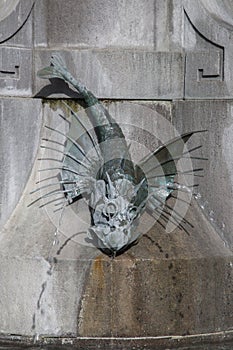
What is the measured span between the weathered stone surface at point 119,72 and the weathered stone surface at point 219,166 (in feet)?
1.33

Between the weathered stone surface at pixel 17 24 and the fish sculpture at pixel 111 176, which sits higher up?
the weathered stone surface at pixel 17 24

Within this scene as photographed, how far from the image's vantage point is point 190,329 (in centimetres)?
862

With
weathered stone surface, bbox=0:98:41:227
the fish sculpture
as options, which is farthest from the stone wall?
the fish sculpture

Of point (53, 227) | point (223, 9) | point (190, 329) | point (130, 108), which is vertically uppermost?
point (223, 9)

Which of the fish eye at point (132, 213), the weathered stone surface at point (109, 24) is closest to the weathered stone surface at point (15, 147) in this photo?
the weathered stone surface at point (109, 24)

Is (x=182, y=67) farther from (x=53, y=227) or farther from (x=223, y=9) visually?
(x=53, y=227)

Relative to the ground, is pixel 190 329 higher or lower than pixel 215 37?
lower

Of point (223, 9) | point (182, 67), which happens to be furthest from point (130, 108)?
point (223, 9)

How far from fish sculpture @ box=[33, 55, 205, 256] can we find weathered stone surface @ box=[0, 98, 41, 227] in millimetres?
280

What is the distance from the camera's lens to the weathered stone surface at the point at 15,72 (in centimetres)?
915

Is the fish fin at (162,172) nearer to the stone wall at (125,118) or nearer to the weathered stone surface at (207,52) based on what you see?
the stone wall at (125,118)

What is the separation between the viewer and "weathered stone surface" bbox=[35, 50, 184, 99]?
30.3ft

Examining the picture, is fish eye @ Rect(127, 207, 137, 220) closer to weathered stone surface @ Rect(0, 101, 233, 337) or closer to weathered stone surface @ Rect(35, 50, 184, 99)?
weathered stone surface @ Rect(0, 101, 233, 337)

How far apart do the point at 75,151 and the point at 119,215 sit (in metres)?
0.77
